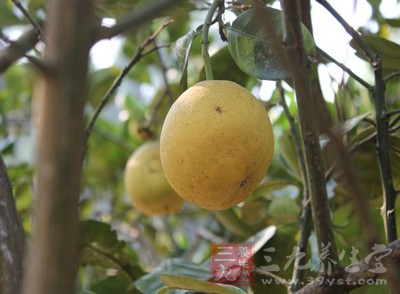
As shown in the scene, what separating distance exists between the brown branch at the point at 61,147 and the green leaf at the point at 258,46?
1.53 ft

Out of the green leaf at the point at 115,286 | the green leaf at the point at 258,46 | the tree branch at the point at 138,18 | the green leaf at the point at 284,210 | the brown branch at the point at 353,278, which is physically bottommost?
the green leaf at the point at 115,286

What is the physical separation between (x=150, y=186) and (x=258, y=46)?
0.79 meters

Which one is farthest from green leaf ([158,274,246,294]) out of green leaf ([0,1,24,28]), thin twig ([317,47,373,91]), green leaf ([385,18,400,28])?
green leaf ([0,1,24,28])

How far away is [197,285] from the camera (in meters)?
0.83

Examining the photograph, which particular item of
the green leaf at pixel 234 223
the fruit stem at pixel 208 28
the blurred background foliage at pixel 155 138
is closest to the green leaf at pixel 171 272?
the blurred background foliage at pixel 155 138

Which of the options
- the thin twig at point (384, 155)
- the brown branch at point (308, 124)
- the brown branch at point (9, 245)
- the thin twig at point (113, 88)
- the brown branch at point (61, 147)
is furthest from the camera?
the thin twig at point (113, 88)

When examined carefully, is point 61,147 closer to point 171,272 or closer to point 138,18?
point 138,18

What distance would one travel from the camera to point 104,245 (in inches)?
48.8

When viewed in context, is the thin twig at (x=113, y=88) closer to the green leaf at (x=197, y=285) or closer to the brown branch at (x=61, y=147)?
the green leaf at (x=197, y=285)

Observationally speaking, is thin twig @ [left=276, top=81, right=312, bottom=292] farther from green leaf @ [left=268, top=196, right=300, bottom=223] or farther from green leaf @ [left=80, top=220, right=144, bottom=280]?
green leaf @ [left=80, top=220, right=144, bottom=280]

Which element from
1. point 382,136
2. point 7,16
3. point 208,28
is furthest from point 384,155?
point 7,16

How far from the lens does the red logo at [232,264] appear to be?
3.57 feet

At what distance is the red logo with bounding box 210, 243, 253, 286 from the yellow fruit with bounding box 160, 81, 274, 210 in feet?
0.95

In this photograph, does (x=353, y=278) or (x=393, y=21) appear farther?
(x=393, y=21)
